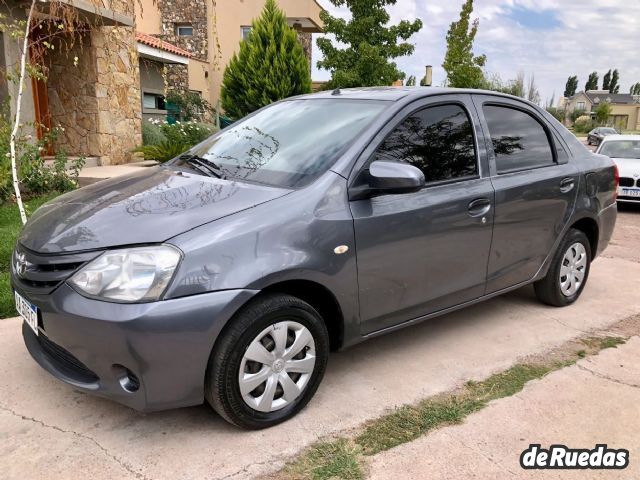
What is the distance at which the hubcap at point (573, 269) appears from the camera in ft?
14.5

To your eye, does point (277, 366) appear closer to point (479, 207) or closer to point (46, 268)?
point (46, 268)

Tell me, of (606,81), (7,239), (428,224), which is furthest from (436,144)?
(606,81)

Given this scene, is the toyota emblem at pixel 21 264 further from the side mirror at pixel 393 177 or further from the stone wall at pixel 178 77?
the stone wall at pixel 178 77

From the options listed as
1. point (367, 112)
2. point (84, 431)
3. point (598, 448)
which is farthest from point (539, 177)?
point (84, 431)

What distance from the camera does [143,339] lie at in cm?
224

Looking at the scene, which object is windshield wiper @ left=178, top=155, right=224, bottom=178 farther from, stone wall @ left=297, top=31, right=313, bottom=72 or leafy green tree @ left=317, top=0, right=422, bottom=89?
stone wall @ left=297, top=31, right=313, bottom=72

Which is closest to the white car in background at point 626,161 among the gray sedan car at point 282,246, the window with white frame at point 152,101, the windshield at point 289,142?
the gray sedan car at point 282,246

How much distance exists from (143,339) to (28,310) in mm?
777

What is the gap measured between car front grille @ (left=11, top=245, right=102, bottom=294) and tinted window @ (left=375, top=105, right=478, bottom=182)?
64.7 inches

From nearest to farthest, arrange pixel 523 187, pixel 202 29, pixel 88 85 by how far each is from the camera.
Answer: pixel 523 187, pixel 88 85, pixel 202 29

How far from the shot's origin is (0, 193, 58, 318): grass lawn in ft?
13.2

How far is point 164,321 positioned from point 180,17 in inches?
867

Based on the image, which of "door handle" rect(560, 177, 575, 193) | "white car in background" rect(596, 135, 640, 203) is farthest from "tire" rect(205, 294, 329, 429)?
"white car in background" rect(596, 135, 640, 203)

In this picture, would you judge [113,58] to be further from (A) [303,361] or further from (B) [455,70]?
(B) [455,70]
